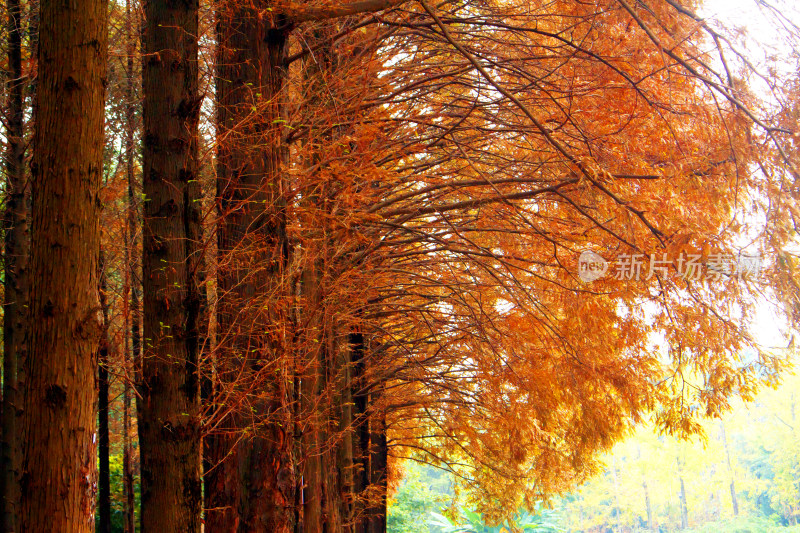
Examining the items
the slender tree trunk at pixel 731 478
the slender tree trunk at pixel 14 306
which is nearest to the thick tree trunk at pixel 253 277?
the slender tree trunk at pixel 14 306

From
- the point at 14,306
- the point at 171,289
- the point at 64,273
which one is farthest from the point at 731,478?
the point at 64,273

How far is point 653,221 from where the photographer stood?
511 centimetres

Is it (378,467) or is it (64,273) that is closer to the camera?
(64,273)

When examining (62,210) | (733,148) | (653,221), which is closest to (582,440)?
(653,221)

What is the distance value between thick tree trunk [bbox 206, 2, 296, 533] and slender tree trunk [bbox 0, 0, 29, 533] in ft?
12.2

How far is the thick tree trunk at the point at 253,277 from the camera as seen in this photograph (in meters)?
4.30

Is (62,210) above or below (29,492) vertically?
above

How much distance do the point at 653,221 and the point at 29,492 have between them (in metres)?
4.60

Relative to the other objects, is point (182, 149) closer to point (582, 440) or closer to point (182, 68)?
point (182, 68)

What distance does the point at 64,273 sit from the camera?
109 inches

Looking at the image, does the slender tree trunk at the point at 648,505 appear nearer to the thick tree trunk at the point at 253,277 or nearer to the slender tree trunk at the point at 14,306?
the slender tree trunk at the point at 14,306

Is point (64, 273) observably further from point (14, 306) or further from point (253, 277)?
point (14, 306)

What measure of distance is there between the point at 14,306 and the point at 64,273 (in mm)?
5608
